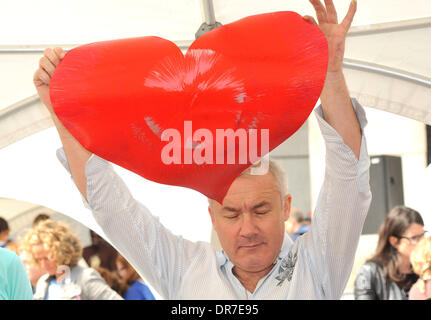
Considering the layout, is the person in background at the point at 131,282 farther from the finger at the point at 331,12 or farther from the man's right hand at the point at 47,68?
the finger at the point at 331,12

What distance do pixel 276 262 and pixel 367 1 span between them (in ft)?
4.00

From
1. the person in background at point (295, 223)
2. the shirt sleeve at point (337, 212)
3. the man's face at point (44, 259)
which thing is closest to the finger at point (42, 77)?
the shirt sleeve at point (337, 212)

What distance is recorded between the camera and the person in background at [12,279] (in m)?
1.70

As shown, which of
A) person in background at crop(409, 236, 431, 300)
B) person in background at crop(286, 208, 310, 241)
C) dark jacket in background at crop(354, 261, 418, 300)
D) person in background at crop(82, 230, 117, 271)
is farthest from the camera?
person in background at crop(286, 208, 310, 241)

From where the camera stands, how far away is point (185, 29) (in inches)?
91.2

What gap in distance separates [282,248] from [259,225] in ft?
0.32

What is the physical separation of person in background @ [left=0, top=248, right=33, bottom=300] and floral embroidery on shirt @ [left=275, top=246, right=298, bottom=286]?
81 centimetres

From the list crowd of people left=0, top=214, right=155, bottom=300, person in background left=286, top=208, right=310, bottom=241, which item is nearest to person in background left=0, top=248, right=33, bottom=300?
crowd of people left=0, top=214, right=155, bottom=300

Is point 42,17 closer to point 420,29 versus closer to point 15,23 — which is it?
point 15,23

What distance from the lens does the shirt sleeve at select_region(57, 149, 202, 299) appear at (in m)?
1.22

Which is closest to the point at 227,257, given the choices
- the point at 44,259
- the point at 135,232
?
the point at 135,232

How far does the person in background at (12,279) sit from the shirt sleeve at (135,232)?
563 mm

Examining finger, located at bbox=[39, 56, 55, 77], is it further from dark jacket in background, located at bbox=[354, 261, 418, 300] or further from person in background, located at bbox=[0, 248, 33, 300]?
dark jacket in background, located at bbox=[354, 261, 418, 300]
